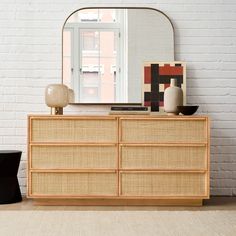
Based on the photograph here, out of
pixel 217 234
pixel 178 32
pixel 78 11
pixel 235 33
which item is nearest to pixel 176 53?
pixel 178 32

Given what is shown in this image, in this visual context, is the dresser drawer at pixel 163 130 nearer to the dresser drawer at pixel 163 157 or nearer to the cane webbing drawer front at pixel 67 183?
the dresser drawer at pixel 163 157

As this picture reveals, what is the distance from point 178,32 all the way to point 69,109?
121 centimetres

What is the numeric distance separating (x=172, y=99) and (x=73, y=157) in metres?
0.98

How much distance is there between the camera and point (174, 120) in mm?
5148

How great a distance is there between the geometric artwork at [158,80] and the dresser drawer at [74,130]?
24.2 inches

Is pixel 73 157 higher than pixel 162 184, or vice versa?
pixel 73 157

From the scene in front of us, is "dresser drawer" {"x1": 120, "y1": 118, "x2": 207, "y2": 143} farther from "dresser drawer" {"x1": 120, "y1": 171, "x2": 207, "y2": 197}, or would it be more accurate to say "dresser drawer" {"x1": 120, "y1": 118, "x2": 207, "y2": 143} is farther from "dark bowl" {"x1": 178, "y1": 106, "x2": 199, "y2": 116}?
"dresser drawer" {"x1": 120, "y1": 171, "x2": 207, "y2": 197}

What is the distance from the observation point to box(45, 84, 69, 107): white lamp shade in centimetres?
Result: 536

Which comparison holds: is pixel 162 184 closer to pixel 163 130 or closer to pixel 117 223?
pixel 163 130

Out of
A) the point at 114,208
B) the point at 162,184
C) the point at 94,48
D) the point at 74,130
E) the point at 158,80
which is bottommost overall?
the point at 114,208

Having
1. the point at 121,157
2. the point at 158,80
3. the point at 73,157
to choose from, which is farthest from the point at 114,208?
the point at 158,80

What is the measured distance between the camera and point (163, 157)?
5.15 metres

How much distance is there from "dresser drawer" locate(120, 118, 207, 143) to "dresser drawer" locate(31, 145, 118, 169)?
0.18 metres

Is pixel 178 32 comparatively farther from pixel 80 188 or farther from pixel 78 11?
pixel 80 188
